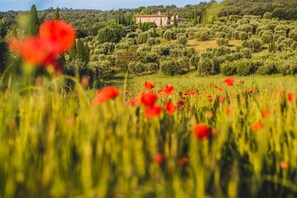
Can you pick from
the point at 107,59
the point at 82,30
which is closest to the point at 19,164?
the point at 107,59

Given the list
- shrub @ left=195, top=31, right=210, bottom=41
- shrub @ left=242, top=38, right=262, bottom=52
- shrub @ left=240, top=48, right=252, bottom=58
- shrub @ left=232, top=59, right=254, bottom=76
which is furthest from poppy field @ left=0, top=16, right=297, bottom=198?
shrub @ left=195, top=31, right=210, bottom=41

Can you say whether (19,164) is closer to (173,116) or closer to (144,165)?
(144,165)

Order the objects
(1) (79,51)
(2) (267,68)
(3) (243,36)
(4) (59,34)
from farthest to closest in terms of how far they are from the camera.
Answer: (3) (243,36) → (1) (79,51) → (2) (267,68) → (4) (59,34)

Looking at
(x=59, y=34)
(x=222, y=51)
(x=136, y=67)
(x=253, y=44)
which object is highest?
(x=59, y=34)

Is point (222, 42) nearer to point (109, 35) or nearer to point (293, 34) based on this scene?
point (293, 34)

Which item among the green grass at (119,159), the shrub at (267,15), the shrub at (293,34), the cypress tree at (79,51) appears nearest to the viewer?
the green grass at (119,159)

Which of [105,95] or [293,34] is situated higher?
[105,95]

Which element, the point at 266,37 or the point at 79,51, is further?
the point at 266,37

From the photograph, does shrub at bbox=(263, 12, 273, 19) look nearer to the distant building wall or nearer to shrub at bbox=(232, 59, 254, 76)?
the distant building wall

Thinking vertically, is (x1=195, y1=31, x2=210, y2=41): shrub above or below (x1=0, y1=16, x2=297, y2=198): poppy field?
below

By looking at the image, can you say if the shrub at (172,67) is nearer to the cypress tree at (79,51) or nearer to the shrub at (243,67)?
the shrub at (243,67)

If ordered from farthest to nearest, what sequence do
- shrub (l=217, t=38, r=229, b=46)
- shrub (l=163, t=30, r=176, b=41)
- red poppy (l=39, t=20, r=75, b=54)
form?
shrub (l=163, t=30, r=176, b=41)
shrub (l=217, t=38, r=229, b=46)
red poppy (l=39, t=20, r=75, b=54)

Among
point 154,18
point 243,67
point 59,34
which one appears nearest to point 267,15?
point 154,18

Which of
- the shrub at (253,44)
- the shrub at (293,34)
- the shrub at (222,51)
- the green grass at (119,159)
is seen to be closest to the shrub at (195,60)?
the shrub at (222,51)
